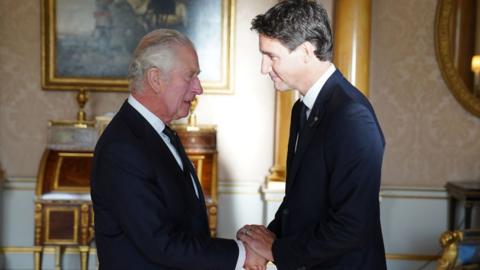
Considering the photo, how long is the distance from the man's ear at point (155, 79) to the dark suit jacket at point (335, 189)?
512 millimetres

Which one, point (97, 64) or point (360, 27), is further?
point (97, 64)

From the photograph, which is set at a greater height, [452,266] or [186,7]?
[186,7]

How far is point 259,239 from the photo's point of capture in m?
2.39

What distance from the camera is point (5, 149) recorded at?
217 inches

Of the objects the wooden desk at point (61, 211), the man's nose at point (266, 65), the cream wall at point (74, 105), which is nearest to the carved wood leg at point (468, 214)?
the cream wall at point (74, 105)

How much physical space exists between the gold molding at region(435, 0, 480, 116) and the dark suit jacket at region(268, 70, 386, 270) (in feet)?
11.8

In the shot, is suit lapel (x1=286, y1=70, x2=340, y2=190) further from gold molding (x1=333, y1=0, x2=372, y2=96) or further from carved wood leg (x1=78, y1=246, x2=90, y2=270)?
carved wood leg (x1=78, y1=246, x2=90, y2=270)

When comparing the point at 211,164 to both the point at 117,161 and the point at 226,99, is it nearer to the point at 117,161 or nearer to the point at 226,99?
the point at 226,99

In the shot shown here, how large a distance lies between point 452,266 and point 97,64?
3.14m

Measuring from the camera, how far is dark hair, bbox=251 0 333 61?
6.66 ft

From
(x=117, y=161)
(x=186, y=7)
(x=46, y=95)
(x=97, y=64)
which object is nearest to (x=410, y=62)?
(x=186, y=7)

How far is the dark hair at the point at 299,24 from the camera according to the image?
2029mm

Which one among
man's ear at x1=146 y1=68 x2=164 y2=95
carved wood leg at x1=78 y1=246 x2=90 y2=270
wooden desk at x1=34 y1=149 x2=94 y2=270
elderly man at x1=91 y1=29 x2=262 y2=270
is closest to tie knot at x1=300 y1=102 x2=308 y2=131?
elderly man at x1=91 y1=29 x2=262 y2=270

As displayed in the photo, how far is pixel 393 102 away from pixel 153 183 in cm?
376
